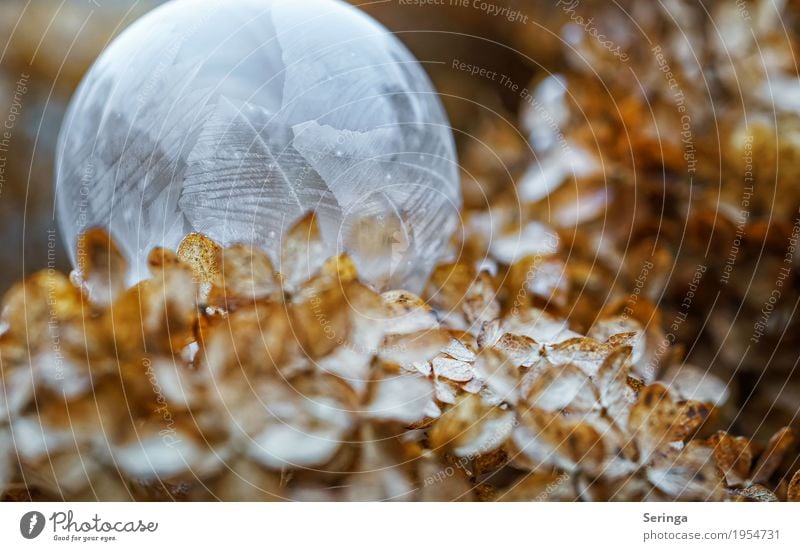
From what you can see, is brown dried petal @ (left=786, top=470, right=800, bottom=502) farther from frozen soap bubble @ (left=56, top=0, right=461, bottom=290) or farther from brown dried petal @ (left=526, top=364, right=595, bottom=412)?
frozen soap bubble @ (left=56, top=0, right=461, bottom=290)

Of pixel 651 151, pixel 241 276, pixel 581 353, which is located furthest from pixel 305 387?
pixel 651 151

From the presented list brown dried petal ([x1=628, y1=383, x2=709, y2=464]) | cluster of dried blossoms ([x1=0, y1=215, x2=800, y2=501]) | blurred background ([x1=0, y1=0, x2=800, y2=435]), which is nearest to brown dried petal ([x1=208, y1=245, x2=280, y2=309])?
cluster of dried blossoms ([x1=0, y1=215, x2=800, y2=501])

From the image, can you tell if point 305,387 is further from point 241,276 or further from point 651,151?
point 651,151

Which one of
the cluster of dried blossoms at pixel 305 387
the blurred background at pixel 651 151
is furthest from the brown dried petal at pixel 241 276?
the blurred background at pixel 651 151

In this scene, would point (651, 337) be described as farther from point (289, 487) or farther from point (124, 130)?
point (124, 130)

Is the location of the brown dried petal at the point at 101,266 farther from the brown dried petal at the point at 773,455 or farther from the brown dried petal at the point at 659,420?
the brown dried petal at the point at 773,455

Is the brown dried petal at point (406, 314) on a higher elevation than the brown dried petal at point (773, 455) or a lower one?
lower
